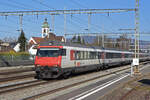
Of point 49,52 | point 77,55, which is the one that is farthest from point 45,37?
point 49,52


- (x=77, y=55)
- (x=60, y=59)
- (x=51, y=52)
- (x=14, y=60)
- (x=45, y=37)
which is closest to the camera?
(x=60, y=59)

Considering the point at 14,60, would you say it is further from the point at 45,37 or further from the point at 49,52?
the point at 49,52

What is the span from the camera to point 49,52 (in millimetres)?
17766

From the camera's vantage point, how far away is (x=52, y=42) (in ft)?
59.3

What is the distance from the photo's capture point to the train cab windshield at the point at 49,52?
17.5 metres

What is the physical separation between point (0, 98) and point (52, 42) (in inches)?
310

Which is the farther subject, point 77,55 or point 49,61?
point 77,55

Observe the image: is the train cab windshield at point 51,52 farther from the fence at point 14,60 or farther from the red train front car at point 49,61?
the fence at point 14,60

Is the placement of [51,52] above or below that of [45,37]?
below

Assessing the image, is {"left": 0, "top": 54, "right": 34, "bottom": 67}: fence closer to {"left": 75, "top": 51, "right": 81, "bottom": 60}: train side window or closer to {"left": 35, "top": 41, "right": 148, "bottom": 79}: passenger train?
{"left": 35, "top": 41, "right": 148, "bottom": 79}: passenger train

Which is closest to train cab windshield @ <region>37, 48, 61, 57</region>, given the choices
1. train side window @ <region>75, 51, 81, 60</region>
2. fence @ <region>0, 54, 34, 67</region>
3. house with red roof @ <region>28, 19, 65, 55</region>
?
house with red roof @ <region>28, 19, 65, 55</region>

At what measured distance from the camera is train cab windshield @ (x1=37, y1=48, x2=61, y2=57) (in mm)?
17547

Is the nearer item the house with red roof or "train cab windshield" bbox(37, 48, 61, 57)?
"train cab windshield" bbox(37, 48, 61, 57)

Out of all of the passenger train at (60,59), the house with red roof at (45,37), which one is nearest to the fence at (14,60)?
the house with red roof at (45,37)
